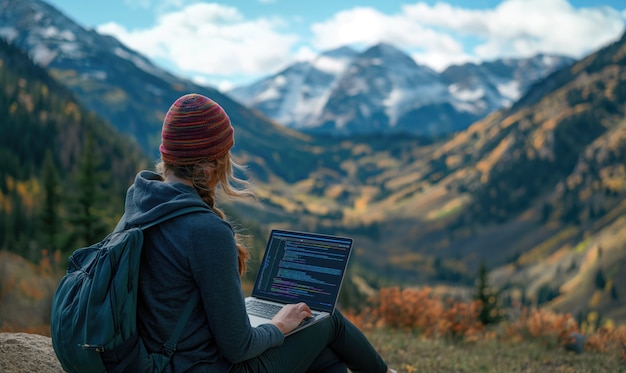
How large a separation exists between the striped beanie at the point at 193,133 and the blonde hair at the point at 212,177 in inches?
1.9

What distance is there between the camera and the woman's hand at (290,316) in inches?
163

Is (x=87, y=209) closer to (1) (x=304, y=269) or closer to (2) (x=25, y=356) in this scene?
(2) (x=25, y=356)

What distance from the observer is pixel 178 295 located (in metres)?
3.57

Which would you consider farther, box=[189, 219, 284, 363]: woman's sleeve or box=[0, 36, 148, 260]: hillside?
box=[0, 36, 148, 260]: hillside

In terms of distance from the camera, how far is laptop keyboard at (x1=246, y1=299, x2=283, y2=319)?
4523 millimetres

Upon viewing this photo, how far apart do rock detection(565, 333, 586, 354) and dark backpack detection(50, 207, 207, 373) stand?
7.87m

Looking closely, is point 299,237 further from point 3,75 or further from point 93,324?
point 3,75

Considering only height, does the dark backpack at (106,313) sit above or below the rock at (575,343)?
above

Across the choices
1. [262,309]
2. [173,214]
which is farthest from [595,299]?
[173,214]

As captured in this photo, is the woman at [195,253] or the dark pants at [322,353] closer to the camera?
the woman at [195,253]

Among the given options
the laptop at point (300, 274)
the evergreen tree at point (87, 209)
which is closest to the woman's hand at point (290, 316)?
the laptop at point (300, 274)

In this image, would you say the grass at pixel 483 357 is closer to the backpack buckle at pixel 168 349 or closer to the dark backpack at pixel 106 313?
the backpack buckle at pixel 168 349

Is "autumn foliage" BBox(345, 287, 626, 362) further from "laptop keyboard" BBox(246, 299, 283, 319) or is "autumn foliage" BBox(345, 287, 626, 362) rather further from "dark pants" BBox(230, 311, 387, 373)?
"laptop keyboard" BBox(246, 299, 283, 319)

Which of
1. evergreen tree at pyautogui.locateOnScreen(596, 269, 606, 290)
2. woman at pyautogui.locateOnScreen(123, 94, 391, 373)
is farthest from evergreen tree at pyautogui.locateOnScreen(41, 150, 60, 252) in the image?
evergreen tree at pyautogui.locateOnScreen(596, 269, 606, 290)
